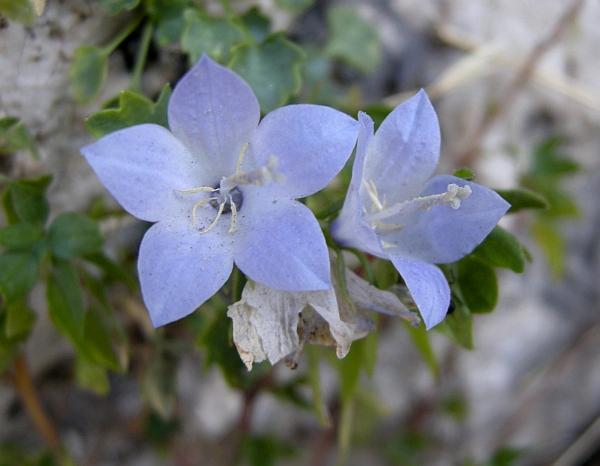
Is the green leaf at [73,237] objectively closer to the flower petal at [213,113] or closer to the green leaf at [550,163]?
the flower petal at [213,113]

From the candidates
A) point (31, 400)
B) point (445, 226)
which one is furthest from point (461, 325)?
point (31, 400)

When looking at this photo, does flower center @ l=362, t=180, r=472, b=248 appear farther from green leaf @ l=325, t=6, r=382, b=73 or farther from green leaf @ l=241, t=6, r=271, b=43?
green leaf @ l=325, t=6, r=382, b=73

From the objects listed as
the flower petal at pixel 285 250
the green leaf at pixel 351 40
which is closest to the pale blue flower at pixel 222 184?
the flower petal at pixel 285 250

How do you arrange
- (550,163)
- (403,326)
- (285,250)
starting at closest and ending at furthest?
(285,250) < (403,326) < (550,163)

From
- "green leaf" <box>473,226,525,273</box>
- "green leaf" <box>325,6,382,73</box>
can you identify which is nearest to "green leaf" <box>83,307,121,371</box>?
"green leaf" <box>473,226,525,273</box>

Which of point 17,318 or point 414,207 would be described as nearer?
point 414,207

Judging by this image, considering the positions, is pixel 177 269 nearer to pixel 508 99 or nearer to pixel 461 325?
pixel 461 325

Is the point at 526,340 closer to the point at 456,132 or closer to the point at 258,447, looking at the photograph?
the point at 456,132
